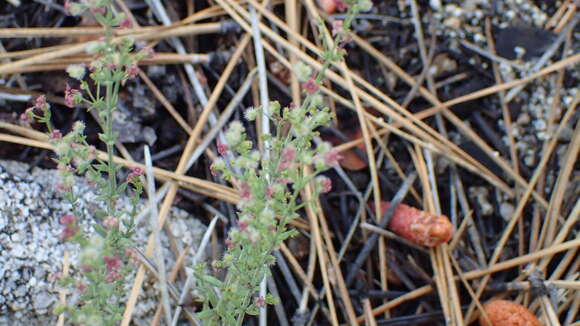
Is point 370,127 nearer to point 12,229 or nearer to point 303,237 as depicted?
point 303,237

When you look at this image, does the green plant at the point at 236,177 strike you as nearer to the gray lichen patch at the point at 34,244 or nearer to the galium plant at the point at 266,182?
the galium plant at the point at 266,182

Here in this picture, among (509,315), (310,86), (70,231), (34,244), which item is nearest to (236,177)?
(310,86)

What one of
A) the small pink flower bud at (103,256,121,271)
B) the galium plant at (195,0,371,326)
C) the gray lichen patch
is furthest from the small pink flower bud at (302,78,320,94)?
the gray lichen patch

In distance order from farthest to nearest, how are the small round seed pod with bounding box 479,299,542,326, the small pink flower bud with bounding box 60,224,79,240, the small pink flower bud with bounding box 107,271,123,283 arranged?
the small round seed pod with bounding box 479,299,542,326 → the small pink flower bud with bounding box 107,271,123,283 → the small pink flower bud with bounding box 60,224,79,240

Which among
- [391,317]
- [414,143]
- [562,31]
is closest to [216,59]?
[414,143]

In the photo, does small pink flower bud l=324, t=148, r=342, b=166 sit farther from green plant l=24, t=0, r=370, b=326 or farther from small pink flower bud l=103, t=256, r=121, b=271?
small pink flower bud l=103, t=256, r=121, b=271
